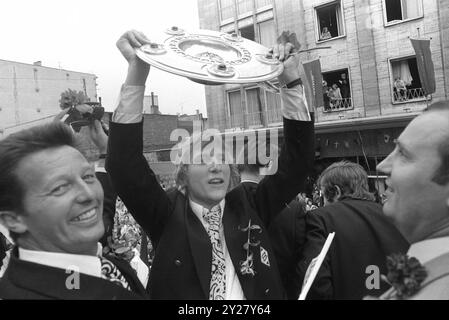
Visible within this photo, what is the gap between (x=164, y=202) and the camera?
207 centimetres

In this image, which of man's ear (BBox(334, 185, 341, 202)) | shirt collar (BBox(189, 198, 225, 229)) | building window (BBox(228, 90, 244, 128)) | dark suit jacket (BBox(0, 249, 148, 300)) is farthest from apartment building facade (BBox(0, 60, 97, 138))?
dark suit jacket (BBox(0, 249, 148, 300))

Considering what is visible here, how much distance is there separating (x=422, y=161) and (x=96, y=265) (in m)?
1.21

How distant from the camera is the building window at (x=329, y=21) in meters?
14.1

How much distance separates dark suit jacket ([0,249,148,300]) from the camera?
1.34 meters

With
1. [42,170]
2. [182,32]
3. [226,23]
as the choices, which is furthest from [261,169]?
[226,23]

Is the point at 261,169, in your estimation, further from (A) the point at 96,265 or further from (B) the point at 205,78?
(A) the point at 96,265

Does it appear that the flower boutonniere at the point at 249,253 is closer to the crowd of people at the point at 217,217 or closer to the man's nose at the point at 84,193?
Answer: the crowd of people at the point at 217,217

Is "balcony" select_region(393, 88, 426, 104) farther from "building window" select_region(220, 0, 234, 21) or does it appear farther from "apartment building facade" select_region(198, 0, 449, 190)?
"building window" select_region(220, 0, 234, 21)

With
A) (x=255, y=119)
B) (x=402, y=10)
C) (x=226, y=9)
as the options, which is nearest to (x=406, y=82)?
(x=402, y=10)

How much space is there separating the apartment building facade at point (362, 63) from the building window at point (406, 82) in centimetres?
3

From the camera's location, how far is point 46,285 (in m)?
1.37

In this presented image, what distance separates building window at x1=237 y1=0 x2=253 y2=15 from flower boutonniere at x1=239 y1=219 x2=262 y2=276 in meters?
15.2

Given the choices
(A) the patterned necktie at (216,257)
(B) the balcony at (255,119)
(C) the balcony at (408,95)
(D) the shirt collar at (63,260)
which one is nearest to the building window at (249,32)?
(B) the balcony at (255,119)
